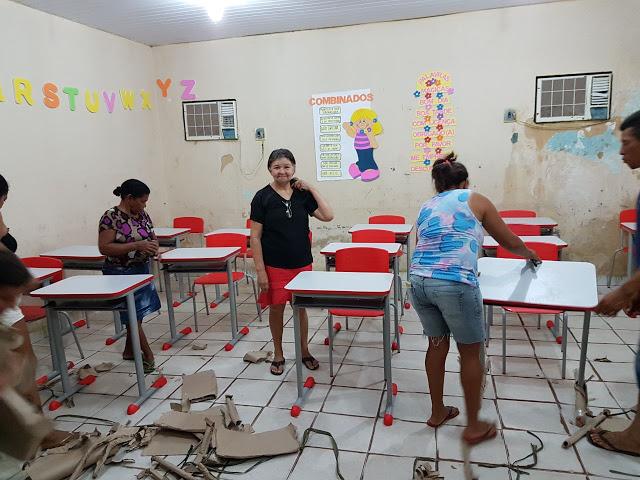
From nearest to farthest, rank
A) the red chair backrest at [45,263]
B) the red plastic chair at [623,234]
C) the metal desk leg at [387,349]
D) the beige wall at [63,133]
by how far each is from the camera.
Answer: the metal desk leg at [387,349]
the red chair backrest at [45,263]
the beige wall at [63,133]
the red plastic chair at [623,234]

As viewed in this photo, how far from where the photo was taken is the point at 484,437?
2.26m

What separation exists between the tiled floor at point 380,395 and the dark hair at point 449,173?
4.47 ft

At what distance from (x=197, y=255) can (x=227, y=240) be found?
0.82 m

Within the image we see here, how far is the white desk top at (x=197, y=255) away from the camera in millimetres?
3723

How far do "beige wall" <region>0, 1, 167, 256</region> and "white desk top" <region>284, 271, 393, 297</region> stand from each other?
292 cm

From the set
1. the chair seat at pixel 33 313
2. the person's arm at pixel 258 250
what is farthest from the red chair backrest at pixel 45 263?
the person's arm at pixel 258 250

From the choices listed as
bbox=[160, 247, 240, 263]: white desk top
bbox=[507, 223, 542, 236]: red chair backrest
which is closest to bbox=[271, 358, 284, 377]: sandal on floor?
bbox=[160, 247, 240, 263]: white desk top

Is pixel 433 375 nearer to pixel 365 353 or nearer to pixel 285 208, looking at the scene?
pixel 365 353

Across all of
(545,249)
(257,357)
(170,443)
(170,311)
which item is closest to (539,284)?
(545,249)

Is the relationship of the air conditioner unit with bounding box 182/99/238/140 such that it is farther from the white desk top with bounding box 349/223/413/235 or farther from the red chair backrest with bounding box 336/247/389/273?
the red chair backrest with bounding box 336/247/389/273

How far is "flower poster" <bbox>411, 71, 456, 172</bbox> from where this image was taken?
16.9ft

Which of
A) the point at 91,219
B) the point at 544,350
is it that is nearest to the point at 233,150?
the point at 91,219

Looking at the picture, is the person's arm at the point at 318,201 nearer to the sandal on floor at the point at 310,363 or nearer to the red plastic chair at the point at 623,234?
the sandal on floor at the point at 310,363

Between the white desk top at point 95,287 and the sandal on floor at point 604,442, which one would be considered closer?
the sandal on floor at point 604,442
